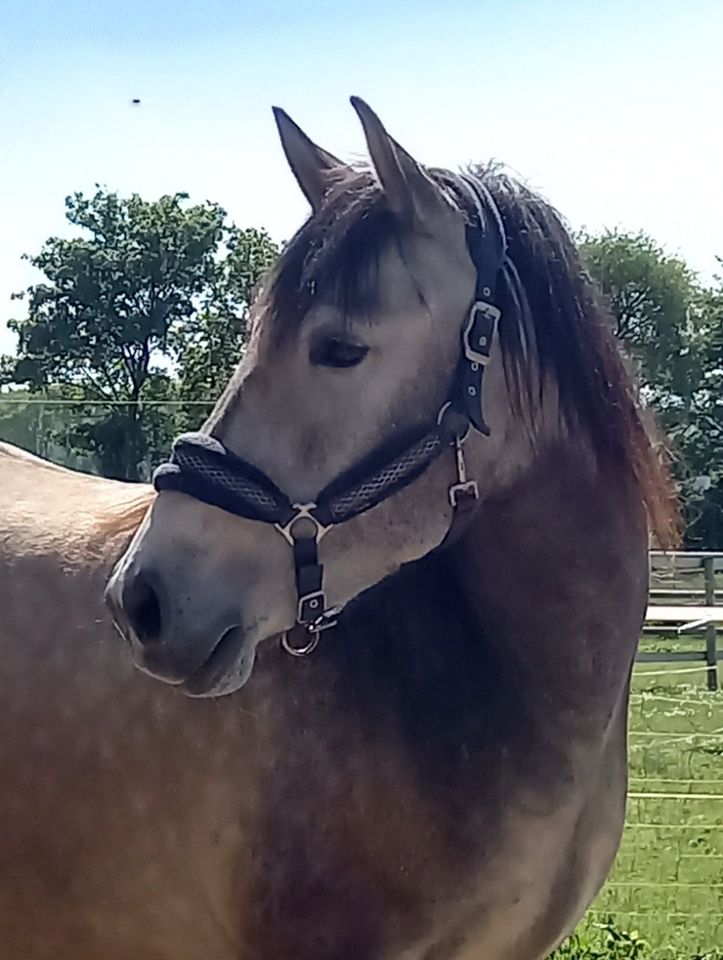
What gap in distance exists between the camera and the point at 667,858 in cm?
548

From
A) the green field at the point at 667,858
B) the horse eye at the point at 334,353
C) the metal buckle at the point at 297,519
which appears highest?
the horse eye at the point at 334,353

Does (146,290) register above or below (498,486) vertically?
above

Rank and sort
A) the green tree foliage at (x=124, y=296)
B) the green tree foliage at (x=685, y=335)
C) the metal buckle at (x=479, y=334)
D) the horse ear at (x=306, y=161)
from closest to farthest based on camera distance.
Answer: the metal buckle at (x=479, y=334)
the horse ear at (x=306, y=161)
the green tree foliage at (x=685, y=335)
the green tree foliage at (x=124, y=296)

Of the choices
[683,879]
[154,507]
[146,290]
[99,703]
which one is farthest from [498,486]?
[146,290]

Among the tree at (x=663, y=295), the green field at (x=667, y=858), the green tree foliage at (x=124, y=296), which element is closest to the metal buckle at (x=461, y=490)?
the green field at (x=667, y=858)

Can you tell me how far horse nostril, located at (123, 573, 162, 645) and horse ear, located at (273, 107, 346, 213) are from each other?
0.69 metres

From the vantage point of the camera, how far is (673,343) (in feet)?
105

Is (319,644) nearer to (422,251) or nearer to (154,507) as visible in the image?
(154,507)

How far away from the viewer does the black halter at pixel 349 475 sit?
6.35ft

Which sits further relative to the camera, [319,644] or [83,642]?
[83,642]

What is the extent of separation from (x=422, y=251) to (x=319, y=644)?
710 mm

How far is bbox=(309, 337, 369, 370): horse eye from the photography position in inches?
76.9

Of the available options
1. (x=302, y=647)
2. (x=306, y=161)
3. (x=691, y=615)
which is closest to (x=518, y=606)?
(x=302, y=647)

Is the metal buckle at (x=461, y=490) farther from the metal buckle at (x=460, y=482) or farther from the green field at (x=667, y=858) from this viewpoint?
the green field at (x=667, y=858)
